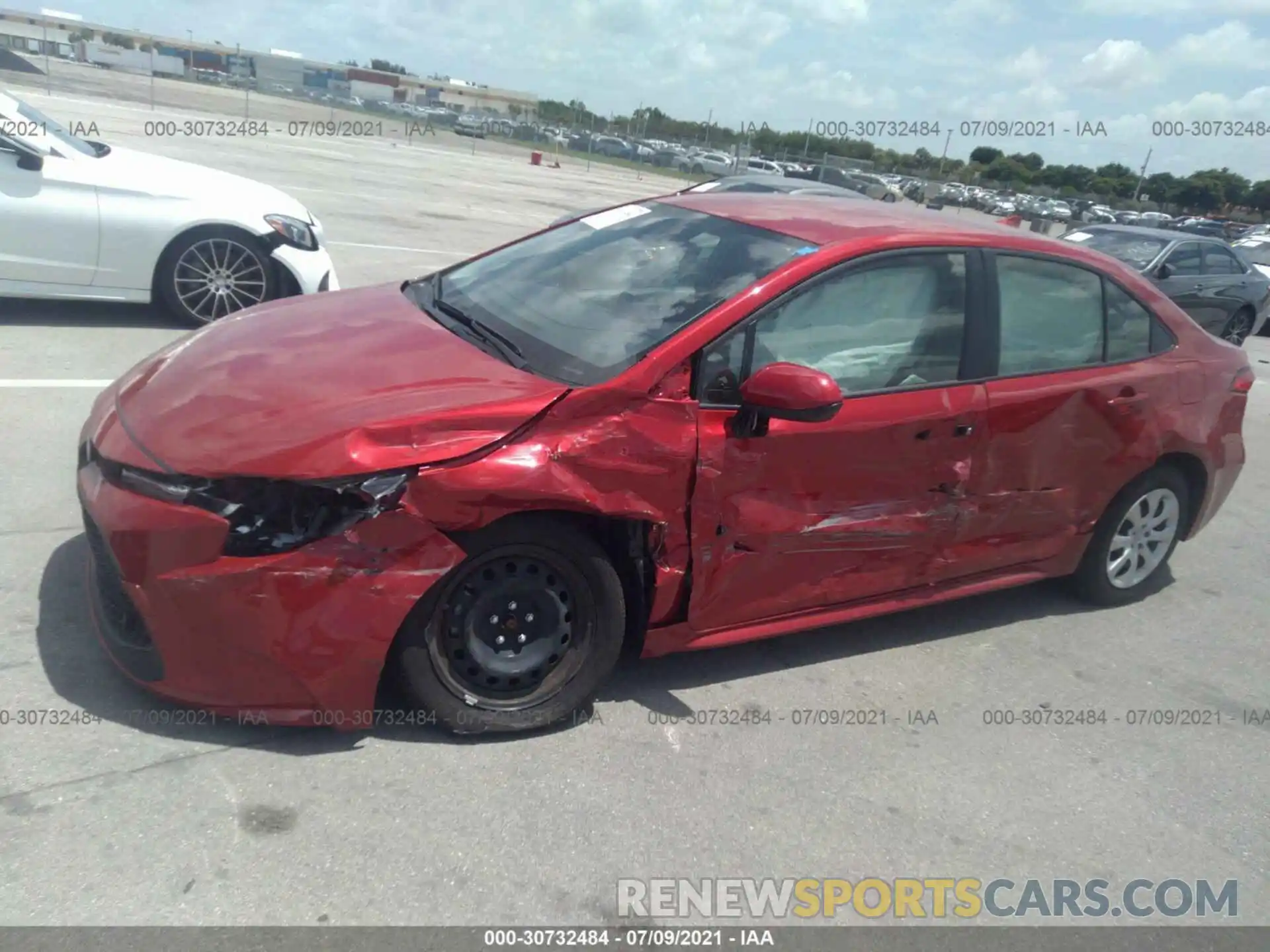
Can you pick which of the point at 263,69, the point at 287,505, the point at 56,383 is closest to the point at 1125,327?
the point at 287,505

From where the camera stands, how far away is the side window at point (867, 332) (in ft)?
11.6

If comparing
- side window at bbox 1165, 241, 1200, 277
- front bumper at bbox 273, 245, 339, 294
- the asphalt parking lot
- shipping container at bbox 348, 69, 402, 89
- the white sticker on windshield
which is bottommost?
the asphalt parking lot

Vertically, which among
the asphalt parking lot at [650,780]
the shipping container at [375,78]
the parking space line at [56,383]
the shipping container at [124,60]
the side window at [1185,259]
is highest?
A: the shipping container at [375,78]

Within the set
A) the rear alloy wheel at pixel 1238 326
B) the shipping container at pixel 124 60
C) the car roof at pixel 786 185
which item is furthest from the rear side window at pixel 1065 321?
the shipping container at pixel 124 60

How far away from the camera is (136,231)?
23.2ft

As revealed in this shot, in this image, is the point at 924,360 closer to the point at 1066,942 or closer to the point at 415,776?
the point at 1066,942

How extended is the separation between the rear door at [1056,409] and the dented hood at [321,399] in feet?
6.20

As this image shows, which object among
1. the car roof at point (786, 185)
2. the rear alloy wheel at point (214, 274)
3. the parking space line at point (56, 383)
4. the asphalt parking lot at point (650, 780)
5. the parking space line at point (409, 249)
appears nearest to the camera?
the asphalt parking lot at point (650, 780)

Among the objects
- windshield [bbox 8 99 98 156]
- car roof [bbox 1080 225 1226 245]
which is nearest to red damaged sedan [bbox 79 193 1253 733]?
windshield [bbox 8 99 98 156]

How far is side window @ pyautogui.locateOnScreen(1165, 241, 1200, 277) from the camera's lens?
13086 millimetres

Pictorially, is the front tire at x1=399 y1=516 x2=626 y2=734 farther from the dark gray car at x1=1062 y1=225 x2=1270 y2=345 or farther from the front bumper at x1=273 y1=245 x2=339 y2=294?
the dark gray car at x1=1062 y1=225 x2=1270 y2=345

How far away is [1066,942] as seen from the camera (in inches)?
114

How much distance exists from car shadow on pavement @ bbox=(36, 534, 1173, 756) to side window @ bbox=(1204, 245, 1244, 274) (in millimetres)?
10532

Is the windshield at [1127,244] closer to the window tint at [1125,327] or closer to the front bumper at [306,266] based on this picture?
the window tint at [1125,327]
